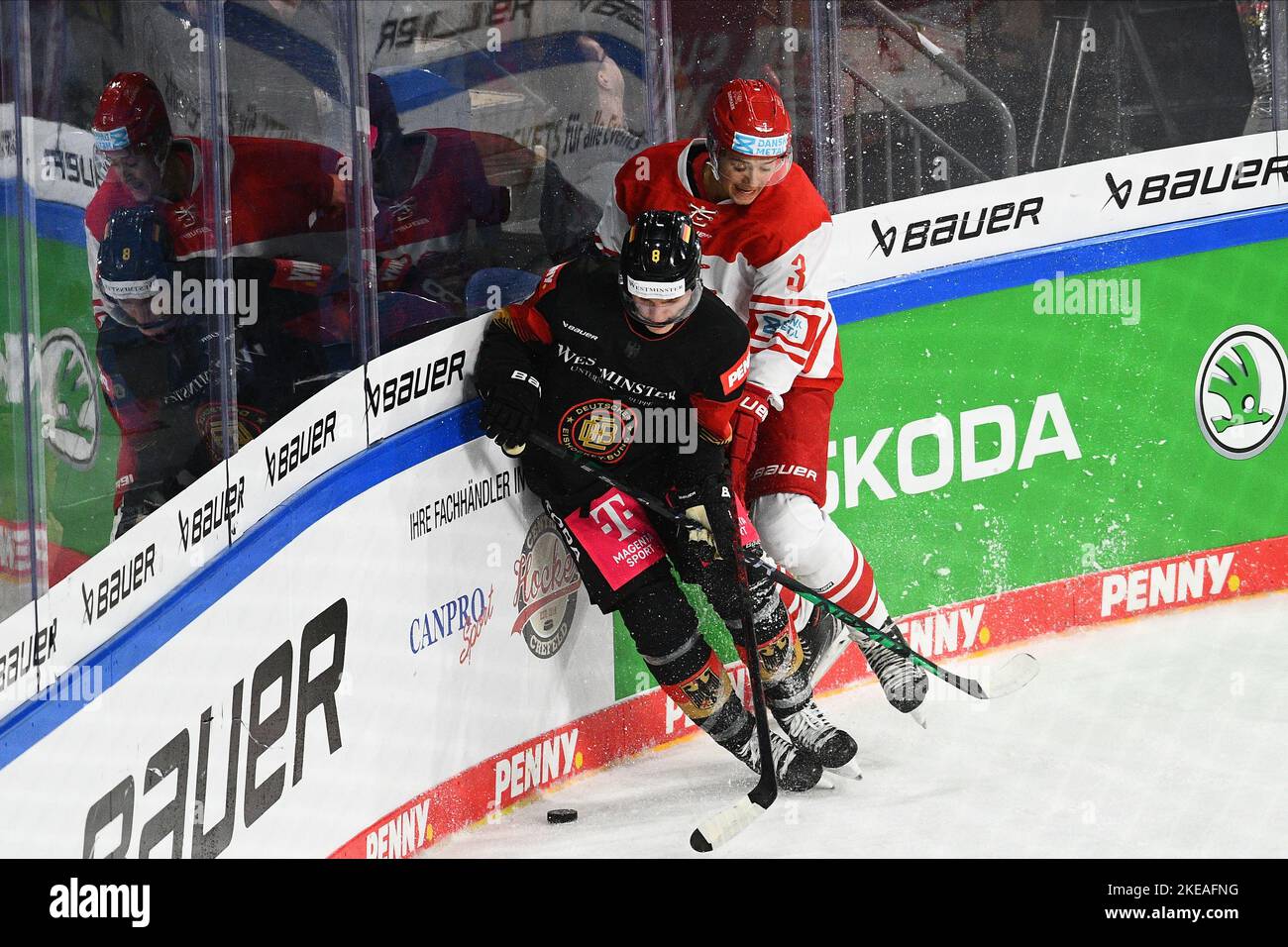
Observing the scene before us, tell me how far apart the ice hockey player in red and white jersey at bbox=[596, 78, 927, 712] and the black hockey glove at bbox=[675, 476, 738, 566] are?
20 cm

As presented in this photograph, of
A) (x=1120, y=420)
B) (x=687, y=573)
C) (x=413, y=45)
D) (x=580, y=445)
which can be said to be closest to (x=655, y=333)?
(x=580, y=445)

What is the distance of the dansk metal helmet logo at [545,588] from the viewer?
3977 millimetres

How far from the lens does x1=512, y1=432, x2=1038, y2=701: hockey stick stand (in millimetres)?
3828

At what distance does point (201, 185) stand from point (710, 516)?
149cm

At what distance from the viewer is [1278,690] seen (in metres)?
4.60

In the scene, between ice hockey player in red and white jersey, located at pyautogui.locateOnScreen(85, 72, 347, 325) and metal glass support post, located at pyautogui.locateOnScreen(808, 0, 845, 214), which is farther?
metal glass support post, located at pyautogui.locateOnScreen(808, 0, 845, 214)

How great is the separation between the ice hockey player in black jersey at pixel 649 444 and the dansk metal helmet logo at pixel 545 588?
0.44 ft

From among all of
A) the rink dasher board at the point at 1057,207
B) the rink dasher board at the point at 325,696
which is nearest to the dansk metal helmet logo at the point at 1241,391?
the rink dasher board at the point at 1057,207

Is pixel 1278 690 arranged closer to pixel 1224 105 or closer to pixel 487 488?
pixel 1224 105

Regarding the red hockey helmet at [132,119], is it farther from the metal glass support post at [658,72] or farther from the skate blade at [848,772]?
the skate blade at [848,772]

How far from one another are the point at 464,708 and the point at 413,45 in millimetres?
1505

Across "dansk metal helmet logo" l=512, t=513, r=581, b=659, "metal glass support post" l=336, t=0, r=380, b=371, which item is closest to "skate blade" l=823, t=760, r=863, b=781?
"dansk metal helmet logo" l=512, t=513, r=581, b=659

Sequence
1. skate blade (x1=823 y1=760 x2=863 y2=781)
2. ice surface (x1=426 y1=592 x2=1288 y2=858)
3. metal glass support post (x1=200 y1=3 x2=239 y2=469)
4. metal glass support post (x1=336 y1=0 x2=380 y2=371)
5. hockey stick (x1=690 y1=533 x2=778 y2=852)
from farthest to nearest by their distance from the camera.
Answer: skate blade (x1=823 y1=760 x2=863 y2=781) < ice surface (x1=426 y1=592 x2=1288 y2=858) < hockey stick (x1=690 y1=533 x2=778 y2=852) < metal glass support post (x1=336 y1=0 x2=380 y2=371) < metal glass support post (x1=200 y1=3 x2=239 y2=469)

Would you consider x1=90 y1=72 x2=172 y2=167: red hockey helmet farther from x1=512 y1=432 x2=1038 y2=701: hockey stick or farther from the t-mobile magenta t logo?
the t-mobile magenta t logo
